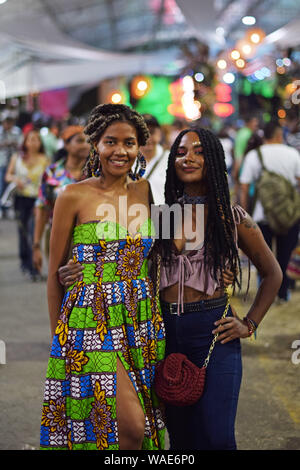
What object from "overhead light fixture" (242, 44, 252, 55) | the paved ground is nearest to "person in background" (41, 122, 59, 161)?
"overhead light fixture" (242, 44, 252, 55)

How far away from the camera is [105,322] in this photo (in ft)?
9.71

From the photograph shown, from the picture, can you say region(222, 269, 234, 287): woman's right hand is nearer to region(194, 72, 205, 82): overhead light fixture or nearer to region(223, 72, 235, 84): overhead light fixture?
region(194, 72, 205, 82): overhead light fixture

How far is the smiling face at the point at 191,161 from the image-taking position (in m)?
3.13

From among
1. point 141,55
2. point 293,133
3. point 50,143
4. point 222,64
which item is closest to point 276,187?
point 293,133

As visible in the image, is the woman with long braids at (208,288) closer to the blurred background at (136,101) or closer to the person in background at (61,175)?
the blurred background at (136,101)

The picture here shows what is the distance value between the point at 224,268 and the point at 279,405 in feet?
6.91

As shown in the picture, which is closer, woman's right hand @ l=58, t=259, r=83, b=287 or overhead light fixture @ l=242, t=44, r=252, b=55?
woman's right hand @ l=58, t=259, r=83, b=287

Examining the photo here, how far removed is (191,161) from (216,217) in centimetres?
28

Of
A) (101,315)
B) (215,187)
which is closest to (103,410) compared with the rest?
(101,315)

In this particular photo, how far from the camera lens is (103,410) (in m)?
2.89

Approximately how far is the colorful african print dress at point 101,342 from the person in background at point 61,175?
100 inches

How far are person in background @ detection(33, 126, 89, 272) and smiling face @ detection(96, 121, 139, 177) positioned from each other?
2364mm

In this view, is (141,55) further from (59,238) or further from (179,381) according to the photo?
(179,381)

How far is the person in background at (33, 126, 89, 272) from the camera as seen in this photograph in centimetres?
569
